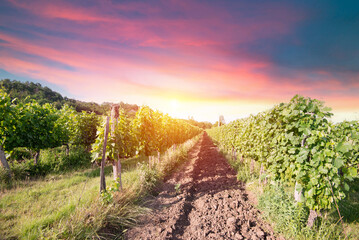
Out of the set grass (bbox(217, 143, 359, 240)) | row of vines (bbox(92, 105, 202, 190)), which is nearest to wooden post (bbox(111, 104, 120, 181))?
row of vines (bbox(92, 105, 202, 190))

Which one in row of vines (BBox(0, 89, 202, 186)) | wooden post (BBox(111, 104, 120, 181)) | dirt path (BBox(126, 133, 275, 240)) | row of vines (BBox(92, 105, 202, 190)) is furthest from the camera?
row of vines (BBox(0, 89, 202, 186))

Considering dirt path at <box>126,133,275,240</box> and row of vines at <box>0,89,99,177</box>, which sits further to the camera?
row of vines at <box>0,89,99,177</box>

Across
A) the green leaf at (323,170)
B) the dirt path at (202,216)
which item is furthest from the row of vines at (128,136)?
the green leaf at (323,170)

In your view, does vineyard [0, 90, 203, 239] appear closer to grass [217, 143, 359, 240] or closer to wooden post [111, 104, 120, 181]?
wooden post [111, 104, 120, 181]

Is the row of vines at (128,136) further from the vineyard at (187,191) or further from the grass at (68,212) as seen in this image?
the grass at (68,212)

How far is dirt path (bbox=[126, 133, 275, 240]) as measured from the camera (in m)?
3.32

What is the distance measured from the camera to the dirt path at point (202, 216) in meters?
3.32

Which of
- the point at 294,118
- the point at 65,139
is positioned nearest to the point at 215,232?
the point at 294,118

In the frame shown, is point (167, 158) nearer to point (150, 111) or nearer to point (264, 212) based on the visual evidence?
point (150, 111)

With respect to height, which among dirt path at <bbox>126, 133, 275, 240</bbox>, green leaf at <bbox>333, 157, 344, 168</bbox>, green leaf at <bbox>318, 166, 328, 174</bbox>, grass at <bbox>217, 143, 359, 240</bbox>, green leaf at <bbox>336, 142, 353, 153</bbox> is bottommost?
dirt path at <bbox>126, 133, 275, 240</bbox>

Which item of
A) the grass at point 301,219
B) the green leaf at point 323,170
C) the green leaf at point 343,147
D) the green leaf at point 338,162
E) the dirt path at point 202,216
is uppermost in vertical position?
the green leaf at point 343,147

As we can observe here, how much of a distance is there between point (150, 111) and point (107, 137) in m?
3.72

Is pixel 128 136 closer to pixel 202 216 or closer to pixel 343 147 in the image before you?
pixel 202 216

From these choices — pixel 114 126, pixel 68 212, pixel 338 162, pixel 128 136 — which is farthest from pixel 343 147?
pixel 68 212
